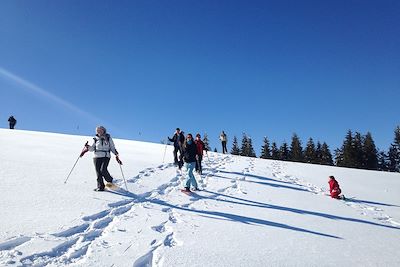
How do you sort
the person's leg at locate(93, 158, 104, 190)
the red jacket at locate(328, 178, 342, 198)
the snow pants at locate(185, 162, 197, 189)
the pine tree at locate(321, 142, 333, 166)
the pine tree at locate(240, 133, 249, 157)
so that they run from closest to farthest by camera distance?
the person's leg at locate(93, 158, 104, 190)
the snow pants at locate(185, 162, 197, 189)
the red jacket at locate(328, 178, 342, 198)
the pine tree at locate(321, 142, 333, 166)
the pine tree at locate(240, 133, 249, 157)

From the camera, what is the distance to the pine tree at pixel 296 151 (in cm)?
7717

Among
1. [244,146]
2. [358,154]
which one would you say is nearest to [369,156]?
[358,154]

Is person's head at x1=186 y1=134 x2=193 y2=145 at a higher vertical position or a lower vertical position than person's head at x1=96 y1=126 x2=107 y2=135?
lower

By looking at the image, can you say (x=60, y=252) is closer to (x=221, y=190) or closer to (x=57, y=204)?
(x=57, y=204)

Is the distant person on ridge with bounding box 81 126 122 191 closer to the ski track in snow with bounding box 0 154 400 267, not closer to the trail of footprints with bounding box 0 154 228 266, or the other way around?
the ski track in snow with bounding box 0 154 400 267

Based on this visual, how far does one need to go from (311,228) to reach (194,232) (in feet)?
11.3

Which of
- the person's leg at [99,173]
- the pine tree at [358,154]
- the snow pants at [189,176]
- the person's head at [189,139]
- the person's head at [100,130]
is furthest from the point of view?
the pine tree at [358,154]

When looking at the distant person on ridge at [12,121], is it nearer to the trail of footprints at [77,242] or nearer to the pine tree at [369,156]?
the trail of footprints at [77,242]

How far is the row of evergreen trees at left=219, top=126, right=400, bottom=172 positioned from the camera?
69562mm

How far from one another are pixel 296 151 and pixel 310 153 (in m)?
3.34

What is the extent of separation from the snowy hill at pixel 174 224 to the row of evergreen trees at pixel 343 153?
6167 cm

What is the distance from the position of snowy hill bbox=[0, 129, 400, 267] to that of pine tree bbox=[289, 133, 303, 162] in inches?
2571

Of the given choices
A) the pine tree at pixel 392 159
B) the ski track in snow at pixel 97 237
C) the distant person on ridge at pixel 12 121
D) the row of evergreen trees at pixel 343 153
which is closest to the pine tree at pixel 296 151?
the row of evergreen trees at pixel 343 153

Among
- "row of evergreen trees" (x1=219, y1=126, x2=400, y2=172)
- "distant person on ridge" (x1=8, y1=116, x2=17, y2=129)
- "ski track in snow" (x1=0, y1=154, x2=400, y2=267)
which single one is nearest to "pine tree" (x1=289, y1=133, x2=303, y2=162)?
"row of evergreen trees" (x1=219, y1=126, x2=400, y2=172)
